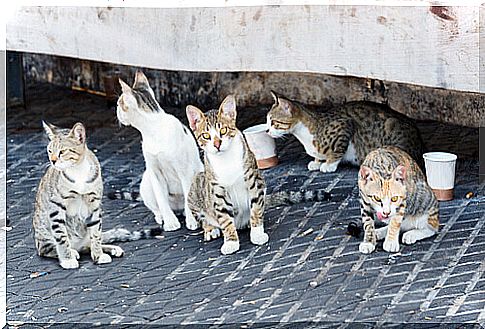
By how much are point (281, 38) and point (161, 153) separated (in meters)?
0.85

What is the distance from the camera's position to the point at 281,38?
16.0ft

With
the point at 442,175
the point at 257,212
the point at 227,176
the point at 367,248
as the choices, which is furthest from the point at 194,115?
the point at 442,175

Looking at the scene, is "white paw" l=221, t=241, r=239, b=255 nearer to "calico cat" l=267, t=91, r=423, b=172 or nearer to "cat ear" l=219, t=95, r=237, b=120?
"cat ear" l=219, t=95, r=237, b=120

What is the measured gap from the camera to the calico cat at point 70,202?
14.5ft

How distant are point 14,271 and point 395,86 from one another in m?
3.15

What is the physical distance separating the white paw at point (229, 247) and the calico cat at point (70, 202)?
529 mm

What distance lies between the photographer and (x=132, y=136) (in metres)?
6.68

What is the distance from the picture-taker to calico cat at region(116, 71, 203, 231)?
4852 millimetres

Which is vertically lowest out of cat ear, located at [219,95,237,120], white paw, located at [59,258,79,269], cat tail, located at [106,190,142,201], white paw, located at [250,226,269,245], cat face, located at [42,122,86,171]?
white paw, located at [59,258,79,269]

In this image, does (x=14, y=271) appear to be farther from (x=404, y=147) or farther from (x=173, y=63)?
(x=404, y=147)

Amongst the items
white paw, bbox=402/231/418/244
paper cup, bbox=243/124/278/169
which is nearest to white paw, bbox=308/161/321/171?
paper cup, bbox=243/124/278/169

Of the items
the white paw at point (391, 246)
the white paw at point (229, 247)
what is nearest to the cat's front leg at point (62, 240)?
the white paw at point (229, 247)

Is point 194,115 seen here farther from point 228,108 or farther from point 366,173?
point 366,173

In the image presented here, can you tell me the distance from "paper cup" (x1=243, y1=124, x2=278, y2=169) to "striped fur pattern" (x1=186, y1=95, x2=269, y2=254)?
106 centimetres
